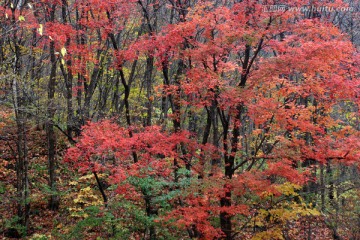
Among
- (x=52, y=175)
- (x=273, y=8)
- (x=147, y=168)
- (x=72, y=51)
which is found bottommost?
(x=52, y=175)

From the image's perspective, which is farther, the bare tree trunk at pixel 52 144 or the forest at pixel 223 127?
the bare tree trunk at pixel 52 144

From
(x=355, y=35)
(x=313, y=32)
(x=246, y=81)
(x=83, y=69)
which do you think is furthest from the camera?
(x=355, y=35)

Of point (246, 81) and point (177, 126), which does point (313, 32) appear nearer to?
point (246, 81)

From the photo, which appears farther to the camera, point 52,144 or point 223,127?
point 52,144

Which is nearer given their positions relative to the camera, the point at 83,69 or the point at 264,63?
the point at 264,63

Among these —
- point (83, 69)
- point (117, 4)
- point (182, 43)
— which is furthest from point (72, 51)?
point (182, 43)

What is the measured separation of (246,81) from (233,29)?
2.22 meters

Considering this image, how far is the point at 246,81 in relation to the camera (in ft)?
33.1

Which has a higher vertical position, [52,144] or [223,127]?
[223,127]

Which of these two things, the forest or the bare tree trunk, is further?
the bare tree trunk

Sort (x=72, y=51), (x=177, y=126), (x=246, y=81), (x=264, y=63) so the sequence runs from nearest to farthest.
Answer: (x=264, y=63)
(x=246, y=81)
(x=177, y=126)
(x=72, y=51)

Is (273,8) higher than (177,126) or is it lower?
higher

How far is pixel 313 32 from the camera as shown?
821 cm

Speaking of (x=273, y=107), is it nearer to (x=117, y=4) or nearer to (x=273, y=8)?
(x=273, y=8)
